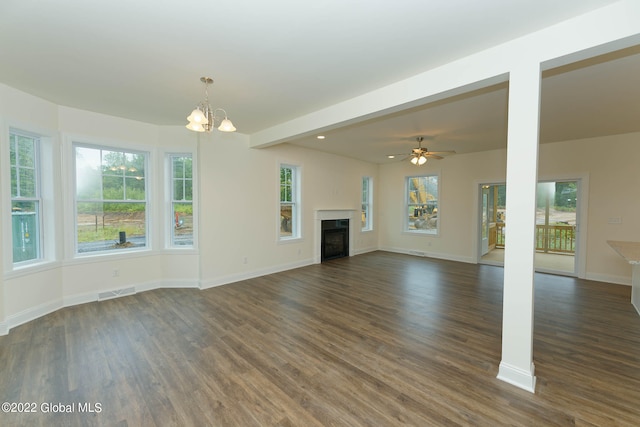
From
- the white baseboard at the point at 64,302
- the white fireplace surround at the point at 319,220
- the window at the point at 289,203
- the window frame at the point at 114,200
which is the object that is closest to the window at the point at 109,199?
the window frame at the point at 114,200

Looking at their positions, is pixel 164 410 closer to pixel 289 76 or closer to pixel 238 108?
pixel 289 76

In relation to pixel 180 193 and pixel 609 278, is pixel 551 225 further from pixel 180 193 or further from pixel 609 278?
pixel 180 193

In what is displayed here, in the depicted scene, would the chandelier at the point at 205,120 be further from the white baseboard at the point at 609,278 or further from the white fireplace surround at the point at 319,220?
the white baseboard at the point at 609,278

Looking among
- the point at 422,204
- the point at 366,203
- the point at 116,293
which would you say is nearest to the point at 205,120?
the point at 116,293

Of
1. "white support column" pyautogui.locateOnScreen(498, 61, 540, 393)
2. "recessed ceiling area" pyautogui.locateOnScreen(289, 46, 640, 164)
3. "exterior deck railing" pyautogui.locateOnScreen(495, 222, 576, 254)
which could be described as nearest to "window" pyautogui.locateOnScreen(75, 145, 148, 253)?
"recessed ceiling area" pyautogui.locateOnScreen(289, 46, 640, 164)

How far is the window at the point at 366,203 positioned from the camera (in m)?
7.96

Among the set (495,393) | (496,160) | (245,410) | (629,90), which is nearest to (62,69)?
(245,410)

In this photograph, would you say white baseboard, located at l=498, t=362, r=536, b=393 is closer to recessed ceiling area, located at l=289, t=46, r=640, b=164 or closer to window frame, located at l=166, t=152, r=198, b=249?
recessed ceiling area, located at l=289, t=46, r=640, b=164

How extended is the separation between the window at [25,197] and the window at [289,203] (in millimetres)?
3691

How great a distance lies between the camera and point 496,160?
19.7 feet

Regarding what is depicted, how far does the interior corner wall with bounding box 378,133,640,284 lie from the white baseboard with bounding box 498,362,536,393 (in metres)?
4.58

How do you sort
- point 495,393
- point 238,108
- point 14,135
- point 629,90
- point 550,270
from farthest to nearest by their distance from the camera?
point 550,270, point 238,108, point 14,135, point 629,90, point 495,393

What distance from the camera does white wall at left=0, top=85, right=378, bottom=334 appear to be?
3152 mm

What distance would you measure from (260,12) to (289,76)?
883 millimetres
